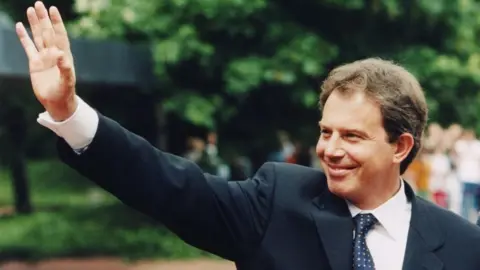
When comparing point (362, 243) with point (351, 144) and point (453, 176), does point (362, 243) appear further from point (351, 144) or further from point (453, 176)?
point (453, 176)

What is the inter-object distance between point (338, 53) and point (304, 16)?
63 cm

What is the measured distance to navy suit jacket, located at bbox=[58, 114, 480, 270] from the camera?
2.74m

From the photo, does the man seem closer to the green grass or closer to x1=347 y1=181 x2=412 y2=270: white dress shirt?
x1=347 y1=181 x2=412 y2=270: white dress shirt

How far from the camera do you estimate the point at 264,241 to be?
2.88 metres

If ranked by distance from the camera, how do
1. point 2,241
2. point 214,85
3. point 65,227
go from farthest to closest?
point 65,227 → point 2,241 → point 214,85

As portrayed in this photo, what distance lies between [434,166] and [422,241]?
46.6ft

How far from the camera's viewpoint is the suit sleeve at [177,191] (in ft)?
8.93

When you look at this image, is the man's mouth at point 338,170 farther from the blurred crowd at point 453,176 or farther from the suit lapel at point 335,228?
the blurred crowd at point 453,176

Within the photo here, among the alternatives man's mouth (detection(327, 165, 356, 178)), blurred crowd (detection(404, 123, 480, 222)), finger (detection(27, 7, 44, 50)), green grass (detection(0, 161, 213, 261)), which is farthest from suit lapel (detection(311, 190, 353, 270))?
blurred crowd (detection(404, 123, 480, 222))

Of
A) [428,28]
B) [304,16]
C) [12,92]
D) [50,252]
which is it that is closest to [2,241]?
[50,252]

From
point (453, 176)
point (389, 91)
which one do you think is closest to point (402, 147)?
point (389, 91)

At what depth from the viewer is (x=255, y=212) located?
9.53 feet

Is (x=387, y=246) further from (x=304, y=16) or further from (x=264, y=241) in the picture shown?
(x=304, y=16)

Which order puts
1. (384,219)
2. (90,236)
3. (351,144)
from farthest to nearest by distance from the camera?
(90,236)
(384,219)
(351,144)
